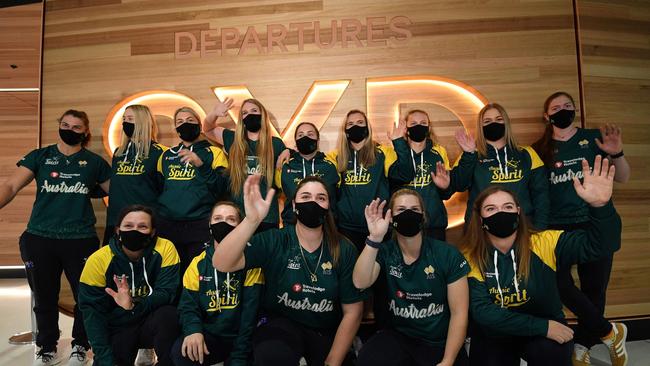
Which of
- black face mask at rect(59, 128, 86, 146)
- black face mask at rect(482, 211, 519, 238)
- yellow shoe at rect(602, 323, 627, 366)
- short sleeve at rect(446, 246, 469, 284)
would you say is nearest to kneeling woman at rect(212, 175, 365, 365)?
short sleeve at rect(446, 246, 469, 284)

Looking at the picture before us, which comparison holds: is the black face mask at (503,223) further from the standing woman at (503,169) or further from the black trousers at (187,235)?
the black trousers at (187,235)

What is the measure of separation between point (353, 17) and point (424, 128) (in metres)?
1.36

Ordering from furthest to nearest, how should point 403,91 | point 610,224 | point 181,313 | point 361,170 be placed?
point 403,91, point 361,170, point 181,313, point 610,224

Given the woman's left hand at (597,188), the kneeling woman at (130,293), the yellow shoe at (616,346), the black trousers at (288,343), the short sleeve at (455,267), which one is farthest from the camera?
the yellow shoe at (616,346)

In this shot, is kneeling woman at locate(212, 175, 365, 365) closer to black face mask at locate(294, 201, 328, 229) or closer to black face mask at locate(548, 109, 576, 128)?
black face mask at locate(294, 201, 328, 229)

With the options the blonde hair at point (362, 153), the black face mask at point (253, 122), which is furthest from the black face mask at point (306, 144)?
the black face mask at point (253, 122)

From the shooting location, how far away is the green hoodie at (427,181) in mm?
2875

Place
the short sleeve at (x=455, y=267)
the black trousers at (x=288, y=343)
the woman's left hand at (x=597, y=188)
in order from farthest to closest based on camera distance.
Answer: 1. the short sleeve at (x=455, y=267)
2. the black trousers at (x=288, y=343)
3. the woman's left hand at (x=597, y=188)

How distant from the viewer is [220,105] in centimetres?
332

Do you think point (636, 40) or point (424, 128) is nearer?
point (424, 128)

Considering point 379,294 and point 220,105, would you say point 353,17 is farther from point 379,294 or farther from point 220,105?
point 379,294

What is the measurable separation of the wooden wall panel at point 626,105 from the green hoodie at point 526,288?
5.70 feet

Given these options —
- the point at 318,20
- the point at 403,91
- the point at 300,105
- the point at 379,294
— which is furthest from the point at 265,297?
the point at 318,20

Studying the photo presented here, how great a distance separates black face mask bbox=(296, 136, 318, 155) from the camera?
2.95 meters
